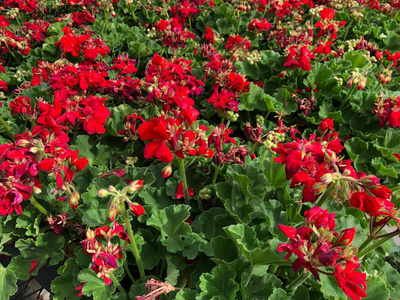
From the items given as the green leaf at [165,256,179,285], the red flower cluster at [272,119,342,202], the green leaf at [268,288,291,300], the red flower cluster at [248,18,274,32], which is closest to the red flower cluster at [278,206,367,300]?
the red flower cluster at [272,119,342,202]

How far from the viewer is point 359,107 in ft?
7.25

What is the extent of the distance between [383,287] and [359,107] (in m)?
1.25

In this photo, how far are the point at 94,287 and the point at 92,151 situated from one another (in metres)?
0.81

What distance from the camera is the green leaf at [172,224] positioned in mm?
1421

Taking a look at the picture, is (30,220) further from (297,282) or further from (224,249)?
(297,282)

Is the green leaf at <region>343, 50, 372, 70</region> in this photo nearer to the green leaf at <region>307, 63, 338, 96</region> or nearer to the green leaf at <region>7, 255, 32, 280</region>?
the green leaf at <region>307, 63, 338, 96</region>

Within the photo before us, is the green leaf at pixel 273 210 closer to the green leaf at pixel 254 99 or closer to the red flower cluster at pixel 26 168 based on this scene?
the red flower cluster at pixel 26 168

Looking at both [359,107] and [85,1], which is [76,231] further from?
[85,1]

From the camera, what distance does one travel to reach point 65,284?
4.78 ft

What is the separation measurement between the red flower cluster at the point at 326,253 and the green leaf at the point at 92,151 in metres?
1.20

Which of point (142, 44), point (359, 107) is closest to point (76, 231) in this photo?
point (142, 44)

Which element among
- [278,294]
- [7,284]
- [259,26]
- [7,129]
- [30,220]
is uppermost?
[259,26]

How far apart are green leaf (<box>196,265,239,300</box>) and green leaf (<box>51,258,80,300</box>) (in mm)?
529

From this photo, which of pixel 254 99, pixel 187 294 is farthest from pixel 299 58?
pixel 187 294
